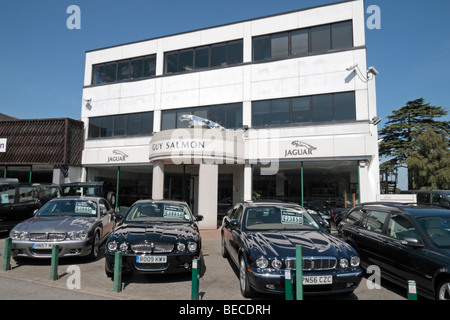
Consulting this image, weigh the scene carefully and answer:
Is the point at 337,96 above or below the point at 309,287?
above

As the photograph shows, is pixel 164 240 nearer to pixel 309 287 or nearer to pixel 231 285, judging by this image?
pixel 231 285

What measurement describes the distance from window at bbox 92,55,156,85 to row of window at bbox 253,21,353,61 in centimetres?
705

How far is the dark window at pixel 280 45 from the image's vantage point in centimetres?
1612

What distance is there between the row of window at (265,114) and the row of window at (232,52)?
2552 mm

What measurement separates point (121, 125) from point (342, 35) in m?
14.0

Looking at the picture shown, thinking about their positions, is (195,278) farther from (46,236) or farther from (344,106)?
(344,106)

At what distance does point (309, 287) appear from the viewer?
4289 mm

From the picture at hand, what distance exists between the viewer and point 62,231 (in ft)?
21.9

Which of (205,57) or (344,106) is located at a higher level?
(205,57)

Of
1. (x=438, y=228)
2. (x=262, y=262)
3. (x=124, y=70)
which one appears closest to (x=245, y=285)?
(x=262, y=262)

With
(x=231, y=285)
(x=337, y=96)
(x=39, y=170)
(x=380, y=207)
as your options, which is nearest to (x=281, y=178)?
(x=337, y=96)

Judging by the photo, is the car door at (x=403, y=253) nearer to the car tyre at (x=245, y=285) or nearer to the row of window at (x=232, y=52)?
the car tyre at (x=245, y=285)

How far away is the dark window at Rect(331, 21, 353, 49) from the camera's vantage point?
15.0 metres
